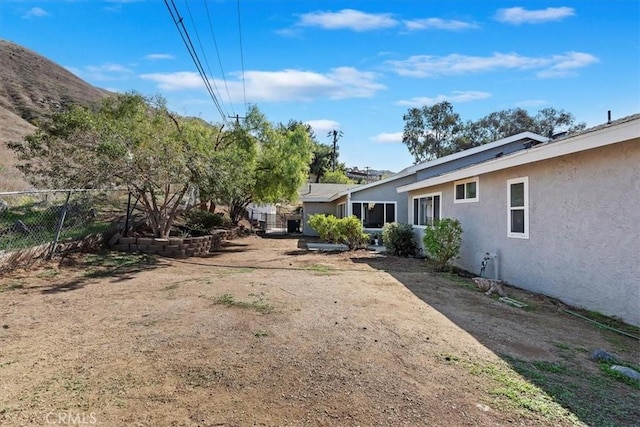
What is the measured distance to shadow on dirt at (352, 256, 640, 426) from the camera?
9.92ft

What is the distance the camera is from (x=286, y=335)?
170 inches

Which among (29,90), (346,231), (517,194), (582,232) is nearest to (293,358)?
(582,232)

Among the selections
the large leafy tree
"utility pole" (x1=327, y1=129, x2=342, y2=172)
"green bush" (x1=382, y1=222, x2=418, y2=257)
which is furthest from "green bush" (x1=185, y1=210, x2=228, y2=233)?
"utility pole" (x1=327, y1=129, x2=342, y2=172)

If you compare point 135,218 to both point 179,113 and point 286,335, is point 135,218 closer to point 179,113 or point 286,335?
point 179,113

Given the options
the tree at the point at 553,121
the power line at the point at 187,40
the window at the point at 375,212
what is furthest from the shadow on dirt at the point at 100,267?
the tree at the point at 553,121

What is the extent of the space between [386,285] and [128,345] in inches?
196

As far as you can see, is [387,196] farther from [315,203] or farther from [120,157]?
[120,157]

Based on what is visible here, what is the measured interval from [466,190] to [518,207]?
2.48 m

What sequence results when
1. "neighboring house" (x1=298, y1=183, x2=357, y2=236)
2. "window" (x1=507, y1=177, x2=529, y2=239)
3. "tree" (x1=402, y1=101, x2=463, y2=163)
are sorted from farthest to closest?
"tree" (x1=402, y1=101, x2=463, y2=163)
"neighboring house" (x1=298, y1=183, x2=357, y2=236)
"window" (x1=507, y1=177, x2=529, y2=239)

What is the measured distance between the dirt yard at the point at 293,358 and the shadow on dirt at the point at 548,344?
0.06 ft

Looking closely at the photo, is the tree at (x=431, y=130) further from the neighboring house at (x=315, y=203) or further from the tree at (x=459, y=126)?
the neighboring house at (x=315, y=203)

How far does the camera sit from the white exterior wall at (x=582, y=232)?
5.41 meters

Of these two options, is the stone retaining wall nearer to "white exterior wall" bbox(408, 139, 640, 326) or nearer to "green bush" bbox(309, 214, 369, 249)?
"green bush" bbox(309, 214, 369, 249)

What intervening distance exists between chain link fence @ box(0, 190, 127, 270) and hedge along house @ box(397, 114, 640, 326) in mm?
9323
